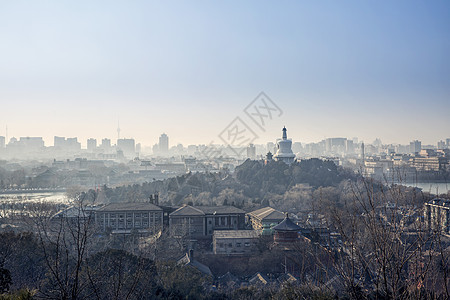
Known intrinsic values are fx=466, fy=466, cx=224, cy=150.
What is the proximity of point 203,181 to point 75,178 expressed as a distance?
19568mm

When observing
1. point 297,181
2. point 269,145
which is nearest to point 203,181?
point 297,181

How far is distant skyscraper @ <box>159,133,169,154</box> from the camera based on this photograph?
11744 cm

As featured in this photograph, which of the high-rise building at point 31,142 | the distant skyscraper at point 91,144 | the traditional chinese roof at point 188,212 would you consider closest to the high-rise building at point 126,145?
the distant skyscraper at point 91,144

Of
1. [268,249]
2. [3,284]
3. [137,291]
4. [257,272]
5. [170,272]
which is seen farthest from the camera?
[268,249]

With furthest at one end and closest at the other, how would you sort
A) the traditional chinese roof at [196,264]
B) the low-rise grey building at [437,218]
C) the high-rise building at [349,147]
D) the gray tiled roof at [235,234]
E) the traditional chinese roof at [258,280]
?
the high-rise building at [349,147] → the gray tiled roof at [235,234] → the traditional chinese roof at [196,264] → the traditional chinese roof at [258,280] → the low-rise grey building at [437,218]

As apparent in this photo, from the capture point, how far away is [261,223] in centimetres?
1562

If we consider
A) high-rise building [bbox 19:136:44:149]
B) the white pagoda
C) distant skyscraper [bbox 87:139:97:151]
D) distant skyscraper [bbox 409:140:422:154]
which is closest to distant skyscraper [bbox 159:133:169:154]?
distant skyscraper [bbox 87:139:97:151]

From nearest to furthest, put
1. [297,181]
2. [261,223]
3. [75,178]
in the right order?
[261,223]
[297,181]
[75,178]

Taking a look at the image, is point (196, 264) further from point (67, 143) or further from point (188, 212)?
point (67, 143)

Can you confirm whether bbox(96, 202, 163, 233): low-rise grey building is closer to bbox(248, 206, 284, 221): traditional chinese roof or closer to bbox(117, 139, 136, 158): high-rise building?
bbox(248, 206, 284, 221): traditional chinese roof

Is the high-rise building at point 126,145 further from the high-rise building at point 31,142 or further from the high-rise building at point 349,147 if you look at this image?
the high-rise building at point 349,147

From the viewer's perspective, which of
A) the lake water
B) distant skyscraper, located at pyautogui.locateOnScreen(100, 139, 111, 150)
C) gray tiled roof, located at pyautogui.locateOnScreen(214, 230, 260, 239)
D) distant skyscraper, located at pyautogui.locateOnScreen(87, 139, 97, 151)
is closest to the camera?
gray tiled roof, located at pyautogui.locateOnScreen(214, 230, 260, 239)

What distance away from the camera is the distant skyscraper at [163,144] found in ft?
385

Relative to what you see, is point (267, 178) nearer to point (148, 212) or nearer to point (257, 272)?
point (148, 212)
